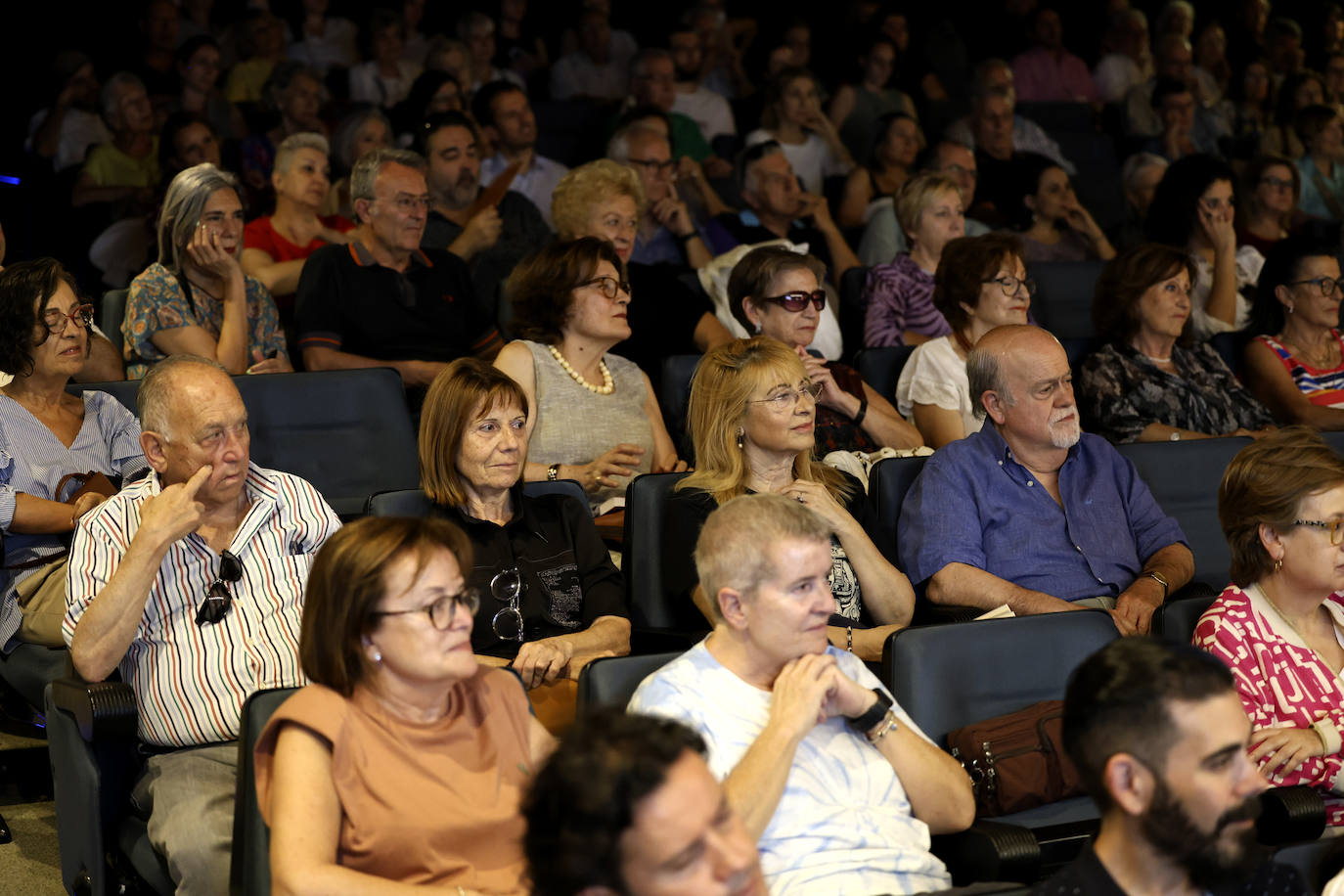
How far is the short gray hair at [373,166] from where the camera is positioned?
A: 14.2 feet

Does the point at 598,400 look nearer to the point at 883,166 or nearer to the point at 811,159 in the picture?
the point at 883,166

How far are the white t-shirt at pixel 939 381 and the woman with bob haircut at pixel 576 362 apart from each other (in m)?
0.73

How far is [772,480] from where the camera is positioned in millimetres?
3123

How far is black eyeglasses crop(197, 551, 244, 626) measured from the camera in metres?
2.58

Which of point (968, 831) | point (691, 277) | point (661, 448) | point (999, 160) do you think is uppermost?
point (999, 160)

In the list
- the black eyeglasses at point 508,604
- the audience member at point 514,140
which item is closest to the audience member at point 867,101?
the audience member at point 514,140

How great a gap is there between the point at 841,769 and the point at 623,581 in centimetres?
93

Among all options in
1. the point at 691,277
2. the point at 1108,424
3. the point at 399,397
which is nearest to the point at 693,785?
the point at 399,397

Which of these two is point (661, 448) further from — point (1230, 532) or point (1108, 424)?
point (1230, 532)

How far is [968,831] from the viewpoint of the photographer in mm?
2129

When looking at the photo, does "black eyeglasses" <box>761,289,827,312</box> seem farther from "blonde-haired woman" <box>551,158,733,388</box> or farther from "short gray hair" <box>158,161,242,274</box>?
"short gray hair" <box>158,161,242,274</box>

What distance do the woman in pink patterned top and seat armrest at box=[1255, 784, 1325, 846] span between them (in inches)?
4.6

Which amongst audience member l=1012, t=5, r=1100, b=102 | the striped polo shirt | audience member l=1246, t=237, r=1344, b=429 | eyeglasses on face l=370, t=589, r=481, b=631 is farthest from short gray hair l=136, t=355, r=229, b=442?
audience member l=1012, t=5, r=1100, b=102

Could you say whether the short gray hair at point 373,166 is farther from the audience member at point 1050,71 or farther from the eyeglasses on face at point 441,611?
the audience member at point 1050,71
